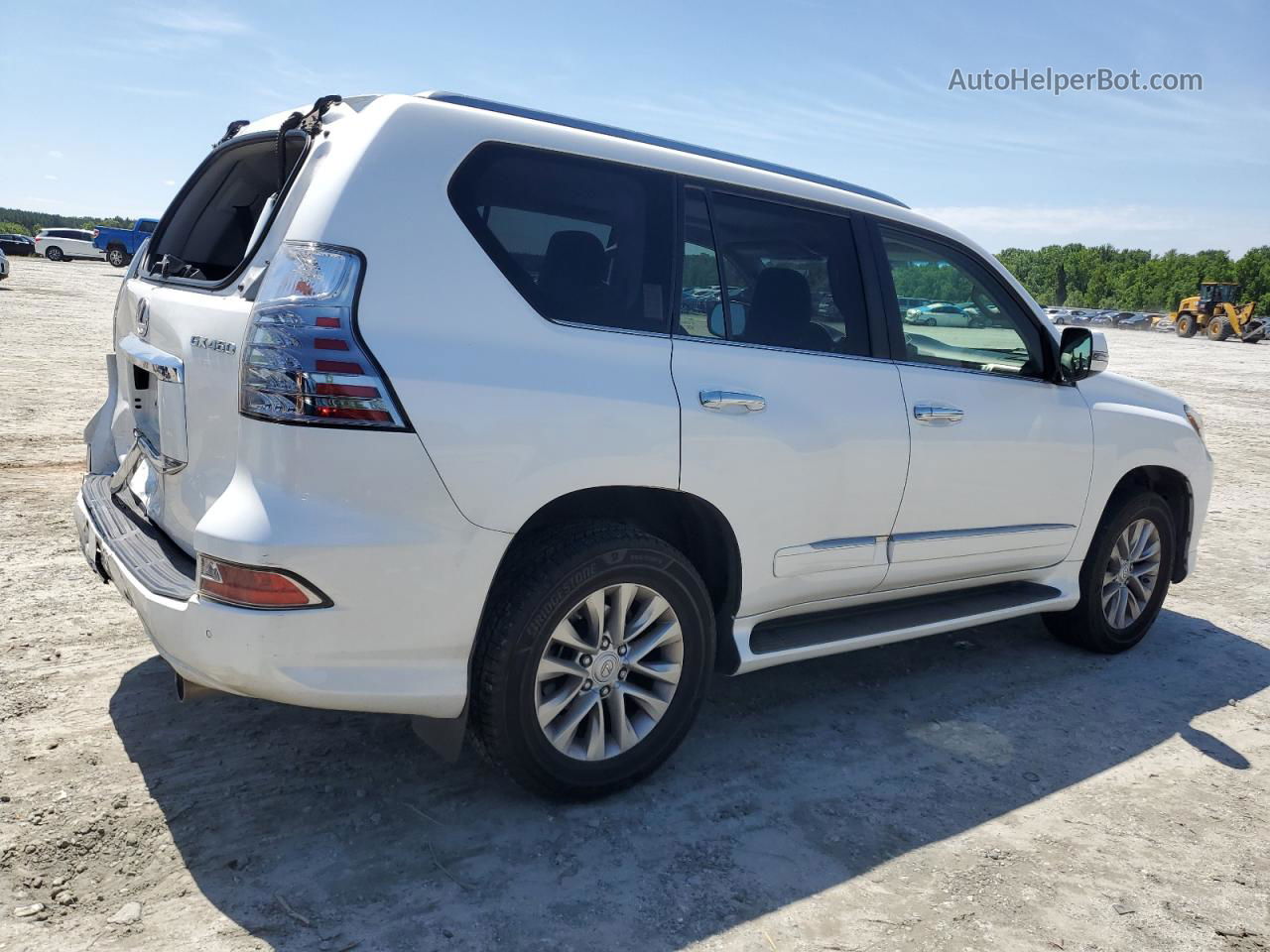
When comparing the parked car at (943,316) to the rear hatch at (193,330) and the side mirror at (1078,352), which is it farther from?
the rear hatch at (193,330)

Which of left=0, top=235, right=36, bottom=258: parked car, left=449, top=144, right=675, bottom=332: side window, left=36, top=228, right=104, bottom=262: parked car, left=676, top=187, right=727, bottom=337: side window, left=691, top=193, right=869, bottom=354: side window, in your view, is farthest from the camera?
left=0, top=235, right=36, bottom=258: parked car

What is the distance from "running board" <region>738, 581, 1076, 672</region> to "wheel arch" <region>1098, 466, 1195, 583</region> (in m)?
0.73

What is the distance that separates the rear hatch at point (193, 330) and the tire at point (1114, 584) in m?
3.85

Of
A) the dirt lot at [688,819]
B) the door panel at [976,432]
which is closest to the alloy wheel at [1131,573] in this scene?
the dirt lot at [688,819]

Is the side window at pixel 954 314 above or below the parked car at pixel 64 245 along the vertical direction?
below

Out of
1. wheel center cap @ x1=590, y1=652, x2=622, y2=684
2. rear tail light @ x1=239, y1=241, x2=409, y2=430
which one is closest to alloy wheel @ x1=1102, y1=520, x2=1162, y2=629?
wheel center cap @ x1=590, y1=652, x2=622, y2=684

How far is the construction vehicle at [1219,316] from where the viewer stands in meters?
45.8

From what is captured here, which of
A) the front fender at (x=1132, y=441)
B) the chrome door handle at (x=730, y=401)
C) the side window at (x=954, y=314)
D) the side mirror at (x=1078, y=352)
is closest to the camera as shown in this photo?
the chrome door handle at (x=730, y=401)

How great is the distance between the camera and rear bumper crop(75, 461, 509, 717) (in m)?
2.50

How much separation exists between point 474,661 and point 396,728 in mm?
871

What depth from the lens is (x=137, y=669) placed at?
385 centimetres

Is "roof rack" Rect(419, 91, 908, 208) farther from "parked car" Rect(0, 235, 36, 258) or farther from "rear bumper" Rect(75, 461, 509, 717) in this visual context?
"parked car" Rect(0, 235, 36, 258)

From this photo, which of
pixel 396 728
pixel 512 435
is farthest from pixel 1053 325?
pixel 396 728

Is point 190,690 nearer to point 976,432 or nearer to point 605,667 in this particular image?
point 605,667
